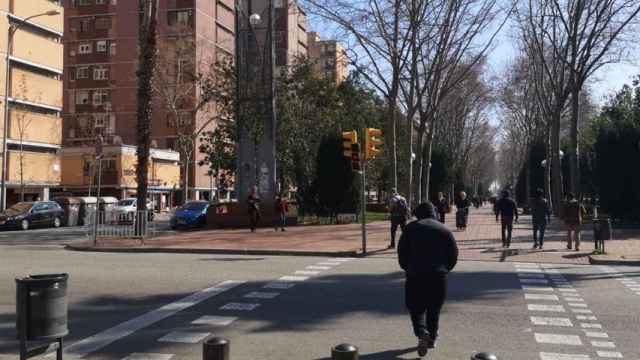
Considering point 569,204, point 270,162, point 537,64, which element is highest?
point 537,64

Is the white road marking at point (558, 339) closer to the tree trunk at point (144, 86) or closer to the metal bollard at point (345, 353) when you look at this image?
the metal bollard at point (345, 353)

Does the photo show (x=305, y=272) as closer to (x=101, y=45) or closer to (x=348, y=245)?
(x=348, y=245)

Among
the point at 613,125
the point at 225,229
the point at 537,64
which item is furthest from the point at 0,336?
the point at 537,64

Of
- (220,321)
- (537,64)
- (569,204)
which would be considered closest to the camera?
(220,321)

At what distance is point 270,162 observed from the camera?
30.8 meters

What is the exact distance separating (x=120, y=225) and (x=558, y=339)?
655 inches

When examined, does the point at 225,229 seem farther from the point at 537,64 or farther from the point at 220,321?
the point at 537,64

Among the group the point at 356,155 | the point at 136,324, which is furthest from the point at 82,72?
the point at 136,324

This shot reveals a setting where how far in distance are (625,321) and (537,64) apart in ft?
111

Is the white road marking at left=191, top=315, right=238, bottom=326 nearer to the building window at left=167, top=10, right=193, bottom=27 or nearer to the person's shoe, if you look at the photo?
the person's shoe

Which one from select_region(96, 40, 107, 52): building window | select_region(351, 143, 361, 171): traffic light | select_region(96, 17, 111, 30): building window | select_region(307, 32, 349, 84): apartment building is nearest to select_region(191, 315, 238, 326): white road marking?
select_region(351, 143, 361, 171): traffic light

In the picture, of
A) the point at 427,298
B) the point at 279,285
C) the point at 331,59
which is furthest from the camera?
the point at 331,59

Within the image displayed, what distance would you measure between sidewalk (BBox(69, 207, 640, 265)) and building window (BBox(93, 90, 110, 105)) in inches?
1950

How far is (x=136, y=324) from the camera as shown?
28.4ft
